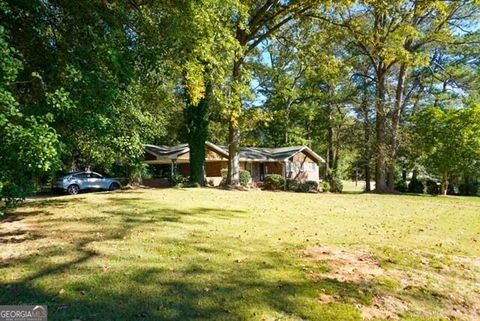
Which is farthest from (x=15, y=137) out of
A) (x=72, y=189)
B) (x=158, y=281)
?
(x=72, y=189)

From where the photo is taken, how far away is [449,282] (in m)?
5.97

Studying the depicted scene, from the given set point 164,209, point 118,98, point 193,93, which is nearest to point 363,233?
point 164,209

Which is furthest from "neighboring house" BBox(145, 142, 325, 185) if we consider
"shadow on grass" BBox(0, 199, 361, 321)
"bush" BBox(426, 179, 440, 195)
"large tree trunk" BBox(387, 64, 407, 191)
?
"shadow on grass" BBox(0, 199, 361, 321)

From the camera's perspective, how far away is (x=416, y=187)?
34156mm

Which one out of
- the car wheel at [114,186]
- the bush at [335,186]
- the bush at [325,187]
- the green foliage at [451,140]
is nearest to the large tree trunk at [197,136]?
the car wheel at [114,186]

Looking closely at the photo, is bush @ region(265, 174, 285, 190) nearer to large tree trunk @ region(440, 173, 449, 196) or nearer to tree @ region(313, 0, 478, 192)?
tree @ region(313, 0, 478, 192)

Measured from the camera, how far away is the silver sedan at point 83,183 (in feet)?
73.5

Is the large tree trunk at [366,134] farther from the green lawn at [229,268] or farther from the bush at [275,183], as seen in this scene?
the green lawn at [229,268]

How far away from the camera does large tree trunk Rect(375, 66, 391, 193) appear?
30.2 m

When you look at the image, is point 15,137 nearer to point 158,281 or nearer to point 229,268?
point 158,281

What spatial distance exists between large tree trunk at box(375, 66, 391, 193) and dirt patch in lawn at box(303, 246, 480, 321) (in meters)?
23.9

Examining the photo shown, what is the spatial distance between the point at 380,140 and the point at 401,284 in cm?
2662

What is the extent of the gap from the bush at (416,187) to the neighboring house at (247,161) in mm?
8697

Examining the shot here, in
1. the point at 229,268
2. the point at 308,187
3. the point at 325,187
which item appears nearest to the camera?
the point at 229,268
